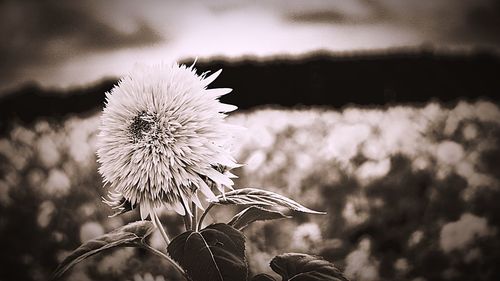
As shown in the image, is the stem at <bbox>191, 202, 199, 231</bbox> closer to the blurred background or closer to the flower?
the flower

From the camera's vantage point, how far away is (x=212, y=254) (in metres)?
0.87

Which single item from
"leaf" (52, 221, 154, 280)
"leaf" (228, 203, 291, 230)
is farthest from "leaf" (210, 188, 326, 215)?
"leaf" (52, 221, 154, 280)

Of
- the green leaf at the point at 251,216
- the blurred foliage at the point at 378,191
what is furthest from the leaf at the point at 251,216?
the blurred foliage at the point at 378,191

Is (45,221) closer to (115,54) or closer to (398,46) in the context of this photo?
(115,54)

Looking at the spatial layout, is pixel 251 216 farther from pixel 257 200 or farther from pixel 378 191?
pixel 378 191

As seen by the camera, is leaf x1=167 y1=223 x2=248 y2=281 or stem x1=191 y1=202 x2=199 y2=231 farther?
stem x1=191 y1=202 x2=199 y2=231

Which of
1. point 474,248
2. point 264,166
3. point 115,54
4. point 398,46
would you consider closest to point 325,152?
point 264,166

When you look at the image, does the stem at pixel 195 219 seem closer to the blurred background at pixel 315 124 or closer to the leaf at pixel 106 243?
the leaf at pixel 106 243

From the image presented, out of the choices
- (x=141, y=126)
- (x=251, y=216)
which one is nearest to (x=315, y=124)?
(x=251, y=216)

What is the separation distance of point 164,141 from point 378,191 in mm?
659

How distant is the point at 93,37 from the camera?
1408mm

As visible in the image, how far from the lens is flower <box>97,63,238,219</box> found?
924 mm

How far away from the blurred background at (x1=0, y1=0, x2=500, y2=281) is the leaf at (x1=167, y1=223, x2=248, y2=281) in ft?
1.53

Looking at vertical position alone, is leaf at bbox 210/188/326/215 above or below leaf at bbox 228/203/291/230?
above
